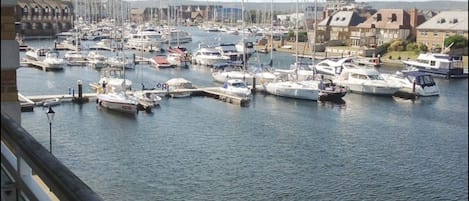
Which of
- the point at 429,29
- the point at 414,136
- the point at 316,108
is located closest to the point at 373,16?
the point at 429,29

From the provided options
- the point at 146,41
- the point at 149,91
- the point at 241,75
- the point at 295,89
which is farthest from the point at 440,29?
the point at 149,91

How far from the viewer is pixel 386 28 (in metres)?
18.2

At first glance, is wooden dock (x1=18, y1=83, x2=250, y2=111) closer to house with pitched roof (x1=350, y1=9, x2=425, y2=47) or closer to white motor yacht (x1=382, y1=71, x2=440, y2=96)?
white motor yacht (x1=382, y1=71, x2=440, y2=96)

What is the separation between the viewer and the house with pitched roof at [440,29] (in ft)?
51.1

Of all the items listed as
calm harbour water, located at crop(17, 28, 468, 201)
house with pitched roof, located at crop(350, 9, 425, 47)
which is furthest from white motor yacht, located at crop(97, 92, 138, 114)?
house with pitched roof, located at crop(350, 9, 425, 47)

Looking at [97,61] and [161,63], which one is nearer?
[97,61]

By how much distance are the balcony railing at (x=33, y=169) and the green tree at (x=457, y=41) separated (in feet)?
51.3

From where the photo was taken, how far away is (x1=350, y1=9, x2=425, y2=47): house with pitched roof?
1753 cm

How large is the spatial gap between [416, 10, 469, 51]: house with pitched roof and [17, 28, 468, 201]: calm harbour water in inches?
247

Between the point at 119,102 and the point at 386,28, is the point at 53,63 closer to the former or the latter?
the point at 119,102

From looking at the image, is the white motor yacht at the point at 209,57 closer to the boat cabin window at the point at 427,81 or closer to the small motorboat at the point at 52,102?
the boat cabin window at the point at 427,81

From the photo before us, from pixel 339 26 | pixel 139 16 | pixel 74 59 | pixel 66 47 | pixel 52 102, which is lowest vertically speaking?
pixel 52 102

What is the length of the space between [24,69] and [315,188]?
984 centimetres

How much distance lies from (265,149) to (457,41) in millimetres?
10682
